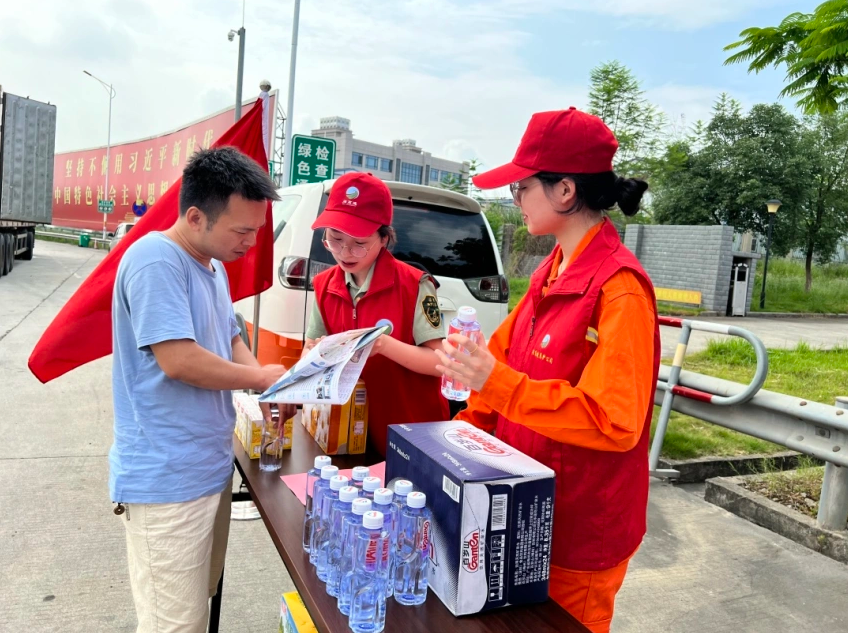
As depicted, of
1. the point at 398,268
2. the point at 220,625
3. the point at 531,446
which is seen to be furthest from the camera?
the point at 220,625

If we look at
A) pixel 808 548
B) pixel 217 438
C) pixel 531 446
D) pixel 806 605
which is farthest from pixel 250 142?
pixel 808 548

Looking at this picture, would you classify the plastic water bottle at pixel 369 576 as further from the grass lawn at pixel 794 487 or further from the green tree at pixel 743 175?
the green tree at pixel 743 175

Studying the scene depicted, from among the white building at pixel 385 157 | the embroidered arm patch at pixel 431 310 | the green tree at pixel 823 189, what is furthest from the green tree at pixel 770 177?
the white building at pixel 385 157

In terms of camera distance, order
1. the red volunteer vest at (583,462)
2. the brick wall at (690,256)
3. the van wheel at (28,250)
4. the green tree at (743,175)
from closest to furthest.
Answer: the red volunteer vest at (583,462), the brick wall at (690,256), the van wheel at (28,250), the green tree at (743,175)

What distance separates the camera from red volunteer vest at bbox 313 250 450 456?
232cm

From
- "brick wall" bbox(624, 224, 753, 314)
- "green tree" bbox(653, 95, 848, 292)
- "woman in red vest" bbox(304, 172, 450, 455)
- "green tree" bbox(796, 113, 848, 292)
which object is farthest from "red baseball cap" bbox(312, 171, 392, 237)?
"green tree" bbox(796, 113, 848, 292)

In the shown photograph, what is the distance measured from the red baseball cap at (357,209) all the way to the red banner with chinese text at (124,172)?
10766 millimetres

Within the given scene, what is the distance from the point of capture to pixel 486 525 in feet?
4.28

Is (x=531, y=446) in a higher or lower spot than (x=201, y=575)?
higher

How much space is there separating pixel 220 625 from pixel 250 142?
255 centimetres

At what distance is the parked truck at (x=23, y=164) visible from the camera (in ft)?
48.0

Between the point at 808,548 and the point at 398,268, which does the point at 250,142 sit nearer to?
the point at 398,268

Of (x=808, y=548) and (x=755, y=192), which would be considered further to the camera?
(x=755, y=192)

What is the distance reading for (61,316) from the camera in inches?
99.7
